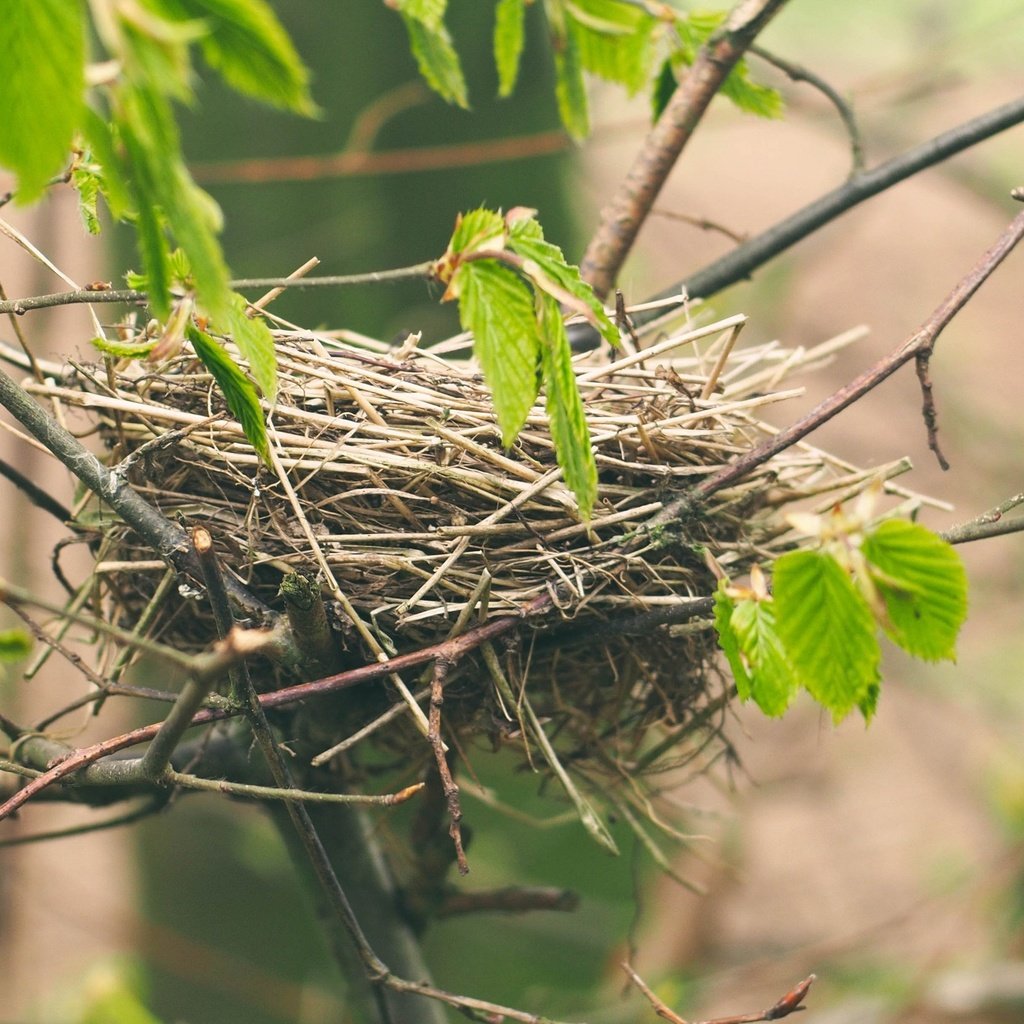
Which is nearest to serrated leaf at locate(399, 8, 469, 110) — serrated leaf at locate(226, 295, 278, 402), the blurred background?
serrated leaf at locate(226, 295, 278, 402)

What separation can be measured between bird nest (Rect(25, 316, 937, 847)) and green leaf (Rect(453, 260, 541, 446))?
18 centimetres

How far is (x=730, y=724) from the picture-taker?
138 cm

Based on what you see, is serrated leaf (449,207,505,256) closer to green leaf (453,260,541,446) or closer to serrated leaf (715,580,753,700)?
green leaf (453,260,541,446)

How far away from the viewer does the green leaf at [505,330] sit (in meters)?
0.50

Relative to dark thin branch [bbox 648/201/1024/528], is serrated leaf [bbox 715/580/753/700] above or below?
below

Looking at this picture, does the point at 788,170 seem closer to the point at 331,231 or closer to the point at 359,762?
the point at 331,231

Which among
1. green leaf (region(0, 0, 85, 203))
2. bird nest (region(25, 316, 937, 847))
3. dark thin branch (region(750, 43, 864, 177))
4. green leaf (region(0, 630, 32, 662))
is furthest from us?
dark thin branch (region(750, 43, 864, 177))

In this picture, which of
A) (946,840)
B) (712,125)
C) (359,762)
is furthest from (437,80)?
(946,840)

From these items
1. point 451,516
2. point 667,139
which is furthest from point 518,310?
point 667,139

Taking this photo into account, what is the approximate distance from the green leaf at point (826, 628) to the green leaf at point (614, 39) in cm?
61

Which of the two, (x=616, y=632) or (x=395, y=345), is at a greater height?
(x=395, y=345)

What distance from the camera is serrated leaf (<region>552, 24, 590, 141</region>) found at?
0.90 meters

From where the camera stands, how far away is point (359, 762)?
92cm

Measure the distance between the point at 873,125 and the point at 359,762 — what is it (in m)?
2.49
